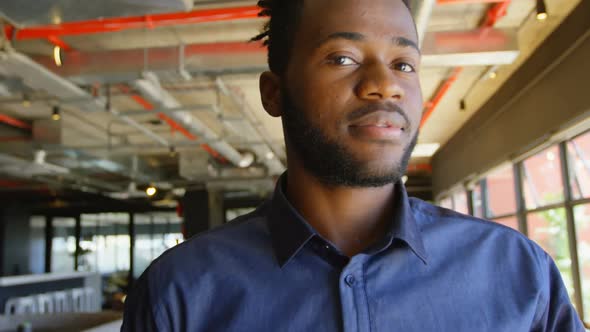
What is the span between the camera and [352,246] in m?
0.89

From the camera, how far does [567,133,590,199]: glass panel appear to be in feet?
15.2

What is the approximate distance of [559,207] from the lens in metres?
5.25

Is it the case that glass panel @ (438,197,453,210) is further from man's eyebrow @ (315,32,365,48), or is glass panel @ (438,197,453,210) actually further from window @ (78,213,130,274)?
man's eyebrow @ (315,32,365,48)

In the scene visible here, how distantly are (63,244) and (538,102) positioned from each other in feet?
48.4

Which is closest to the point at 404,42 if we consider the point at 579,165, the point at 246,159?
the point at 579,165

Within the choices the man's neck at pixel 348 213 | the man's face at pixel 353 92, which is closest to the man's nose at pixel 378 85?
the man's face at pixel 353 92

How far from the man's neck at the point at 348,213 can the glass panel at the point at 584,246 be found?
14.6 feet

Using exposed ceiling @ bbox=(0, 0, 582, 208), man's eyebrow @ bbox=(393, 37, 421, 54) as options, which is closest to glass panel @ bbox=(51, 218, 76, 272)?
exposed ceiling @ bbox=(0, 0, 582, 208)

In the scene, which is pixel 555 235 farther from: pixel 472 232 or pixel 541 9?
pixel 472 232

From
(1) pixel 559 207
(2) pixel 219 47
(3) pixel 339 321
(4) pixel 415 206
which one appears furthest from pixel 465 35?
(3) pixel 339 321

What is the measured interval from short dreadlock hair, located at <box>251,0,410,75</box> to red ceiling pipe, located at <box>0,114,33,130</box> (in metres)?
7.08

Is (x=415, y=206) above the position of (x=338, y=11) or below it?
below

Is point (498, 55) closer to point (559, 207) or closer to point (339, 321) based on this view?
point (559, 207)

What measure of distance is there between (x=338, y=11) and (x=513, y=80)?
5645 millimetres
